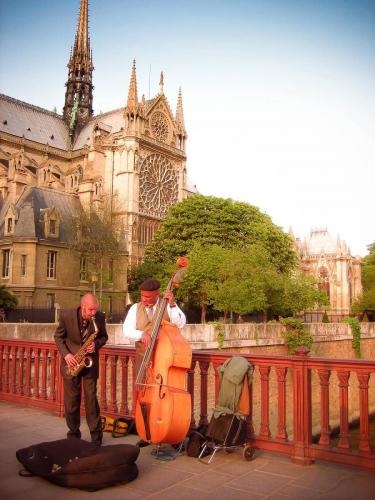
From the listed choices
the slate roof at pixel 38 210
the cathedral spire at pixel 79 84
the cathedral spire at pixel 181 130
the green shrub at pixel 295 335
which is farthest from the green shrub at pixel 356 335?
the cathedral spire at pixel 79 84

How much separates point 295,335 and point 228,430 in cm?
3063

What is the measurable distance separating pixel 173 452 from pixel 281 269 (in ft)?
147

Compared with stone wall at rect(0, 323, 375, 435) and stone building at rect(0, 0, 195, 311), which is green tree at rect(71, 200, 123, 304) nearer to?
stone building at rect(0, 0, 195, 311)

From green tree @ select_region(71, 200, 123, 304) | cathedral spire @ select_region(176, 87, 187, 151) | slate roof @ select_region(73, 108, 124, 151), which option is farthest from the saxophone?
slate roof @ select_region(73, 108, 124, 151)

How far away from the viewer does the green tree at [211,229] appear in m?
45.4

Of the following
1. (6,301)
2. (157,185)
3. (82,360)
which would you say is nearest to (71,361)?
(82,360)

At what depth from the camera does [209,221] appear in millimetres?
45625

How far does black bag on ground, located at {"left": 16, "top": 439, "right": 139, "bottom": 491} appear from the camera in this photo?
5.12 metres

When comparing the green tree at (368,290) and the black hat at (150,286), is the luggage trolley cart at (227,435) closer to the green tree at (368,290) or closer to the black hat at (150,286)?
the black hat at (150,286)

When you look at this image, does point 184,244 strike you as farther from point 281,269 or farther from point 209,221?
point 281,269

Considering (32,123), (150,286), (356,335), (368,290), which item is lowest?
(356,335)

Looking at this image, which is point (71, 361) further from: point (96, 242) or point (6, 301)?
point (96, 242)

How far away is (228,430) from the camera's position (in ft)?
20.2

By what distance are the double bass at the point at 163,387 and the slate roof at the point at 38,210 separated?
37167 millimetres
